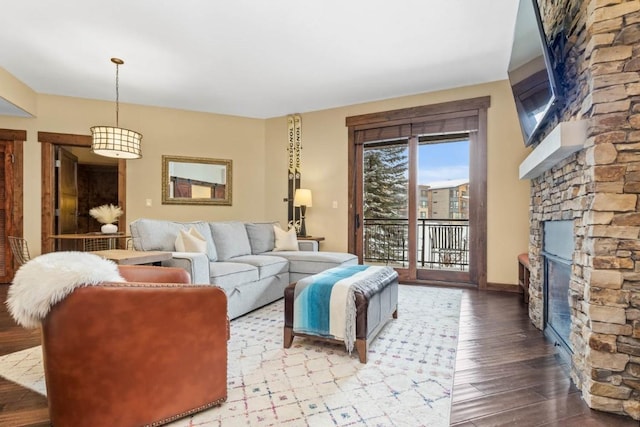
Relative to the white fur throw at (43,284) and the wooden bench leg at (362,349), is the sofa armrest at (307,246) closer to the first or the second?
the wooden bench leg at (362,349)

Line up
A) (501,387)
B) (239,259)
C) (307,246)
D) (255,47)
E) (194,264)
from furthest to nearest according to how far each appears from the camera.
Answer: (307,246)
(239,259)
(255,47)
(194,264)
(501,387)

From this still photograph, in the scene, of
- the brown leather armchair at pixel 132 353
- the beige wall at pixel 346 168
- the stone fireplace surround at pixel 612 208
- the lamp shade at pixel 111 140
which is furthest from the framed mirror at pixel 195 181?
the stone fireplace surround at pixel 612 208

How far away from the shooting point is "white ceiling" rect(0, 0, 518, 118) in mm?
2818

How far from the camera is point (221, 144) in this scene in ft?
18.5

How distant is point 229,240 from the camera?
3.93m

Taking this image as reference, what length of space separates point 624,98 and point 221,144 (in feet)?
16.9

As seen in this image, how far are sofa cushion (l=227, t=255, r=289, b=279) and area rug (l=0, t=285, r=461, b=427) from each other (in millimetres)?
644

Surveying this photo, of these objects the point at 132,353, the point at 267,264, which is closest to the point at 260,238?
the point at 267,264

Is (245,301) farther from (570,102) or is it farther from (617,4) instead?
(617,4)

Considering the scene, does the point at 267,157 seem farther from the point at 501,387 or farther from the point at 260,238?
the point at 501,387

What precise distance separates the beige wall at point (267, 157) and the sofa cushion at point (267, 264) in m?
1.67

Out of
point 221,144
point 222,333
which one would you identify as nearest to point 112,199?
point 221,144

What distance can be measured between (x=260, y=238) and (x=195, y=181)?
72.2 inches

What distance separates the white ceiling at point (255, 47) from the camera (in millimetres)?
2818
